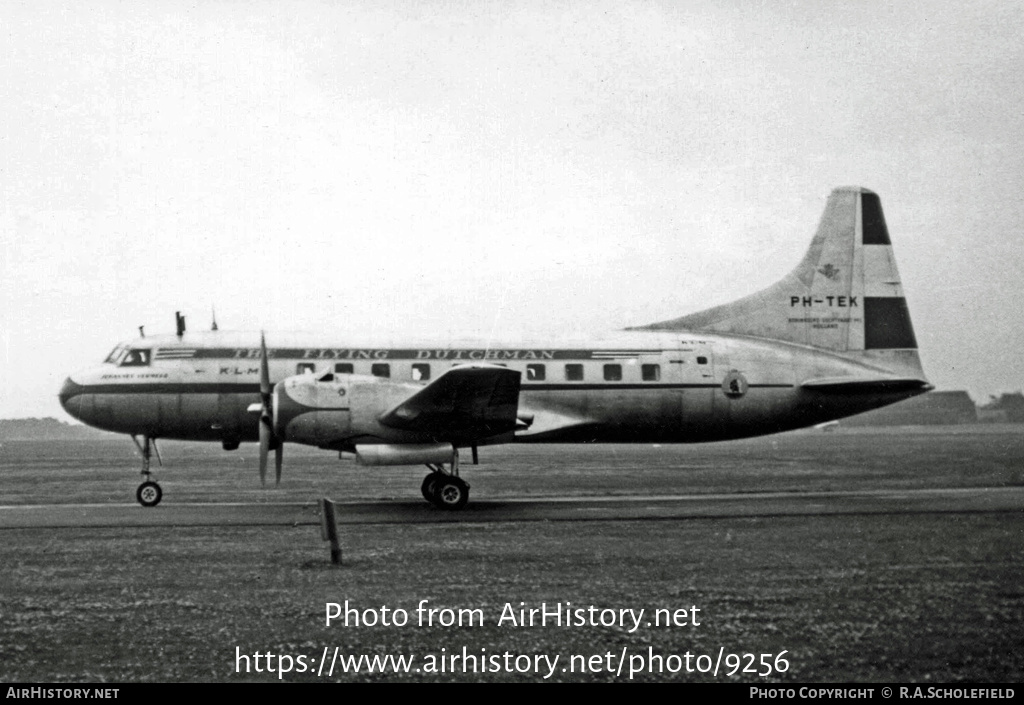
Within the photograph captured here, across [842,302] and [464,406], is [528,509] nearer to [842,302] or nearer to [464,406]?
[464,406]

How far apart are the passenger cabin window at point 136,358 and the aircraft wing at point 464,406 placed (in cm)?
606

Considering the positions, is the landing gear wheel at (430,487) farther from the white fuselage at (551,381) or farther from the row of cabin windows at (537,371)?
the row of cabin windows at (537,371)

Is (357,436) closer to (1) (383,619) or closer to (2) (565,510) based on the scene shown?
(2) (565,510)

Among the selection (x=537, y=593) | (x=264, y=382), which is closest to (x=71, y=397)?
(x=264, y=382)

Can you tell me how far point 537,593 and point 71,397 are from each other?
50.7ft

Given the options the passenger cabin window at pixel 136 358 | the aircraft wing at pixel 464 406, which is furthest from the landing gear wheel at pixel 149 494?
the aircraft wing at pixel 464 406

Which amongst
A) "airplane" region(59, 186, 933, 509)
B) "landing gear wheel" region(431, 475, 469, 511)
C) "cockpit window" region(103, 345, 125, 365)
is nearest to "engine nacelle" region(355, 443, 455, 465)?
"airplane" region(59, 186, 933, 509)

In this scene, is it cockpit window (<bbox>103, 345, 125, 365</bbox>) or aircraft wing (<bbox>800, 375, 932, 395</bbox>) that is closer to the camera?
cockpit window (<bbox>103, 345, 125, 365</bbox>)

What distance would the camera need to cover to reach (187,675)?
7.24 metres

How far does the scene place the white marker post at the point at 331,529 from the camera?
40.9ft

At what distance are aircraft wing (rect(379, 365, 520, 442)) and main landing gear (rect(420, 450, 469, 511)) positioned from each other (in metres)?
0.69

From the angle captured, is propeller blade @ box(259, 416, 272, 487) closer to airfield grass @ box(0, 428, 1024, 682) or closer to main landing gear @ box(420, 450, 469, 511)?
main landing gear @ box(420, 450, 469, 511)

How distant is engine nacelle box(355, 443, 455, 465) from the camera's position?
20047 mm

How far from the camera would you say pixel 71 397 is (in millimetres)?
21984
